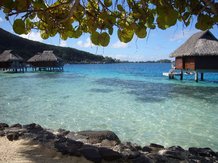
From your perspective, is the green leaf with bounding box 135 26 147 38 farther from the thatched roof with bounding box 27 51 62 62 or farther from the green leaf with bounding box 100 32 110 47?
the thatched roof with bounding box 27 51 62 62

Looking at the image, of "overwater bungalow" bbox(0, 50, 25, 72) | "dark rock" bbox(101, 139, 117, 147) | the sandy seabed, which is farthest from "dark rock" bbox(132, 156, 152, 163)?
"overwater bungalow" bbox(0, 50, 25, 72)

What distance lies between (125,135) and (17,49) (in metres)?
84.2

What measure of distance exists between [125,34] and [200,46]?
872 inches

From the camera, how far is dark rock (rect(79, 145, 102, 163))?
4.01 meters

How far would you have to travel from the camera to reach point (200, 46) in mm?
23547

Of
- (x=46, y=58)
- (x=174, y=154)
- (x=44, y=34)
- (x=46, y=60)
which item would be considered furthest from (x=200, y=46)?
(x=46, y=58)

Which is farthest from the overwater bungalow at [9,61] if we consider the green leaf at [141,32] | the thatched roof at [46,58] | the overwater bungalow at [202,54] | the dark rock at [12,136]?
the green leaf at [141,32]

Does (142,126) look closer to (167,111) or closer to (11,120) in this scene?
(167,111)

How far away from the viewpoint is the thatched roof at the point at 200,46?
2303cm

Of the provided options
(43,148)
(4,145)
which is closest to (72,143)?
(43,148)

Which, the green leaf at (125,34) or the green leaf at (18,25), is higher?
→ the green leaf at (18,25)

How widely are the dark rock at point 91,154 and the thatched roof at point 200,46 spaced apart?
2011cm

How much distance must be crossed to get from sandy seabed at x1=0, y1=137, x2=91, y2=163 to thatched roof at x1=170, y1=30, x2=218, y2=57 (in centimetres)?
2012

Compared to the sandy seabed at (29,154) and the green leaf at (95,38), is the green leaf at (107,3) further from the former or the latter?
the sandy seabed at (29,154)
